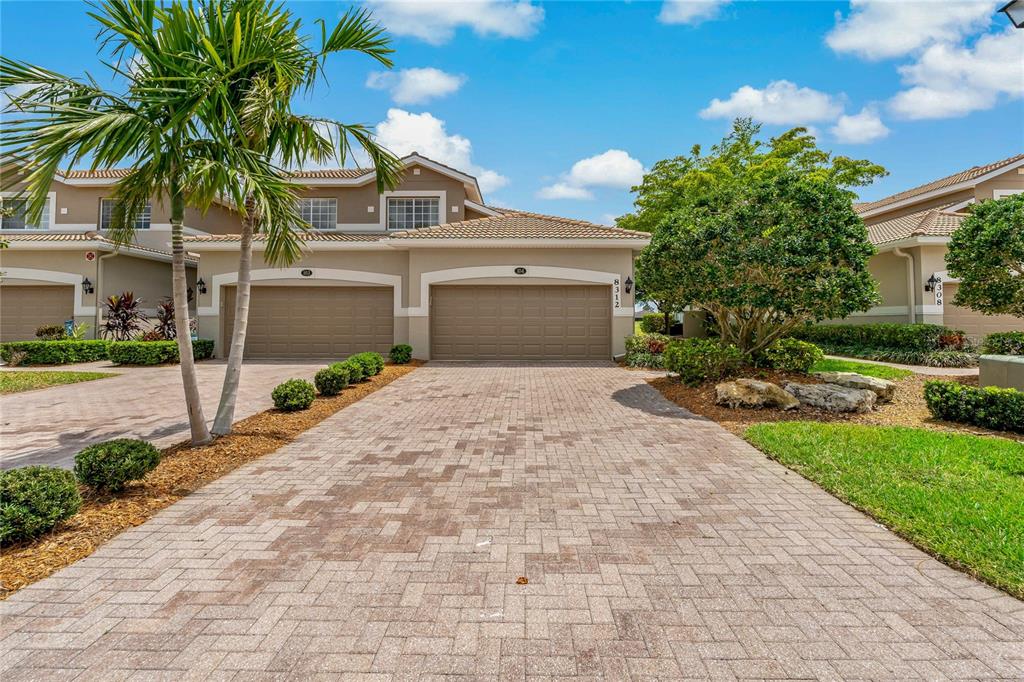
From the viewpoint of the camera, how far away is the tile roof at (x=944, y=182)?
1786cm

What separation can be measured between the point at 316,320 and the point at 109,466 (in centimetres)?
1216

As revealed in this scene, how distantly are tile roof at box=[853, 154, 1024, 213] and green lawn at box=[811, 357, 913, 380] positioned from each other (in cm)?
910

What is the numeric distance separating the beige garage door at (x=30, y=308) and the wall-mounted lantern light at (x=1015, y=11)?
76.8ft

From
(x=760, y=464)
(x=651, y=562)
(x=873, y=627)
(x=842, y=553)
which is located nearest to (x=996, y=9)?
(x=760, y=464)

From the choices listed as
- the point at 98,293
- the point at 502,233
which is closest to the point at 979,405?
the point at 502,233

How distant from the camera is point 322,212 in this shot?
19.1 metres

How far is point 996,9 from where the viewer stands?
4703mm

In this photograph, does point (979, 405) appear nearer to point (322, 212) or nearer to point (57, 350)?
point (322, 212)

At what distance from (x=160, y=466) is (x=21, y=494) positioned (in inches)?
69.8

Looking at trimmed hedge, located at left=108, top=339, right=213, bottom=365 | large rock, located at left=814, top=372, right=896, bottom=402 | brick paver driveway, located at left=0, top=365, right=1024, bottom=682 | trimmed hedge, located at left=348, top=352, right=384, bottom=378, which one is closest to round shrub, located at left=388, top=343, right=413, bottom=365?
trimmed hedge, located at left=348, top=352, right=384, bottom=378

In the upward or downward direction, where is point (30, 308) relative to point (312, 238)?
downward

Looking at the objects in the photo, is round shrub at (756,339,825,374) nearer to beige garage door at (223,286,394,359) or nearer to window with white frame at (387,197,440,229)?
beige garage door at (223,286,394,359)

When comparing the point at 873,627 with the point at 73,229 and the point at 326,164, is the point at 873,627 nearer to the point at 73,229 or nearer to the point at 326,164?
the point at 326,164

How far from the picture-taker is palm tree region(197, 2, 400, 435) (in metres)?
5.07
